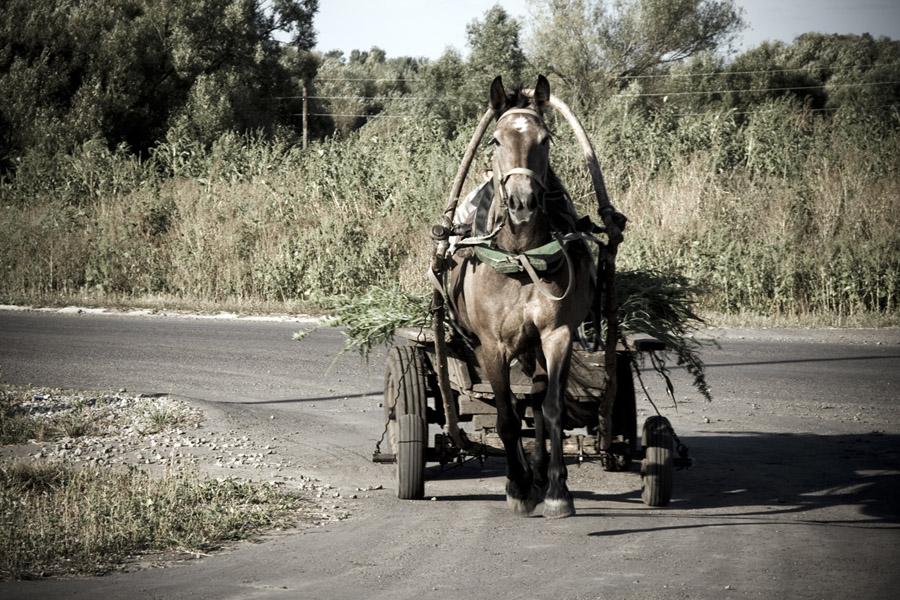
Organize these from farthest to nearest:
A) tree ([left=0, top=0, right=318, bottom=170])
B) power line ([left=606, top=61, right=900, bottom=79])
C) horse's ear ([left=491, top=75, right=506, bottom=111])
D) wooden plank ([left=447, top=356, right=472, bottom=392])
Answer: power line ([left=606, top=61, right=900, bottom=79]), tree ([left=0, top=0, right=318, bottom=170]), wooden plank ([left=447, top=356, right=472, bottom=392]), horse's ear ([left=491, top=75, right=506, bottom=111])

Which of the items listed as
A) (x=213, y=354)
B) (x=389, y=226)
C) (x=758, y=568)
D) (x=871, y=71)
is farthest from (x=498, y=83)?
(x=871, y=71)

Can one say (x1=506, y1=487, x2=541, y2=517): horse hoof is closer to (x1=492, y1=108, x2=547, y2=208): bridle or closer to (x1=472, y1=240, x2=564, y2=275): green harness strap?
(x1=472, y1=240, x2=564, y2=275): green harness strap

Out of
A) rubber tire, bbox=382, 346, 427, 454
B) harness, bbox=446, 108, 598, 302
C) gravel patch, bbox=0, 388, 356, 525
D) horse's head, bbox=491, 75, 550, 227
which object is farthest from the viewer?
gravel patch, bbox=0, 388, 356, 525

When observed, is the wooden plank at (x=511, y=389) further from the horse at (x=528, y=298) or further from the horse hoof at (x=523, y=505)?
the horse hoof at (x=523, y=505)

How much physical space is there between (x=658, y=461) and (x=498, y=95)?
111 inches

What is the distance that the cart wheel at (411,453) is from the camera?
723cm

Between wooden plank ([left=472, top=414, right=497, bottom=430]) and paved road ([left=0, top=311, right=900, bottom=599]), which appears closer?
paved road ([left=0, top=311, right=900, bottom=599])

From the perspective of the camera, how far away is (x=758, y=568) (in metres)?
5.49

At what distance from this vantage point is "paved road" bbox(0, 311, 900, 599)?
17.3 ft

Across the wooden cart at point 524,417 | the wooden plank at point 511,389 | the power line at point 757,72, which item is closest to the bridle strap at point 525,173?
the wooden cart at point 524,417

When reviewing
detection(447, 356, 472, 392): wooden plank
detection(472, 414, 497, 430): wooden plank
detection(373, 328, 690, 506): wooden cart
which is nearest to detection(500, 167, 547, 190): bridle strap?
detection(373, 328, 690, 506): wooden cart

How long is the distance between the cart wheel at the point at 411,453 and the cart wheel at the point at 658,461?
64.9 inches

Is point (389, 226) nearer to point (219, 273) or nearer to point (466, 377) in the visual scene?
point (219, 273)

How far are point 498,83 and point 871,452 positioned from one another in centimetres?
521
